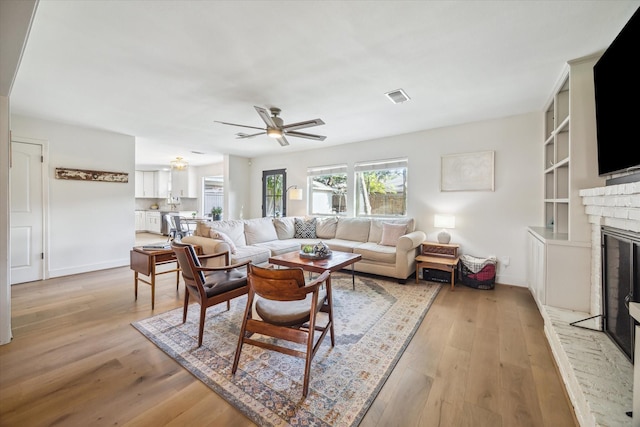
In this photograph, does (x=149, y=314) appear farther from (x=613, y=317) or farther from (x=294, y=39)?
(x=613, y=317)

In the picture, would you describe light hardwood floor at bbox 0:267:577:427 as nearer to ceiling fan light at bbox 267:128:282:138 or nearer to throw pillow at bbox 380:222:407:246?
throw pillow at bbox 380:222:407:246

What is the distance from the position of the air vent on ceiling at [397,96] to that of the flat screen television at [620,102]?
61.0 inches

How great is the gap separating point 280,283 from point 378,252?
8.43 ft

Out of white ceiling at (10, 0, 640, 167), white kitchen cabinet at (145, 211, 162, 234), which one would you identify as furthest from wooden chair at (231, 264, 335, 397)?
white kitchen cabinet at (145, 211, 162, 234)

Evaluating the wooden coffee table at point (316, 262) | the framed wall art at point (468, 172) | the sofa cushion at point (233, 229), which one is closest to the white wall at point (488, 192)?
the framed wall art at point (468, 172)

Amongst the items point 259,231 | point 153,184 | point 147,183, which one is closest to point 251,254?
Answer: point 259,231

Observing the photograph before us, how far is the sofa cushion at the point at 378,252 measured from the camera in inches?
152

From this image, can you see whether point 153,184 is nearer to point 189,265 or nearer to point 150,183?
point 150,183

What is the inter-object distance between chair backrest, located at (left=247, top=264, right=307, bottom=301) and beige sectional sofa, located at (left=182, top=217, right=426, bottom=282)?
1935 mm

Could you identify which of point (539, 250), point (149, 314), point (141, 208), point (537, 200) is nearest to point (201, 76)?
point (149, 314)

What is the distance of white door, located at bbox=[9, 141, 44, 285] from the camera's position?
12.4 ft

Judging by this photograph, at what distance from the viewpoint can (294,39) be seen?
79.4 inches

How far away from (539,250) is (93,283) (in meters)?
5.78

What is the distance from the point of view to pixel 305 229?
5.34 metres
